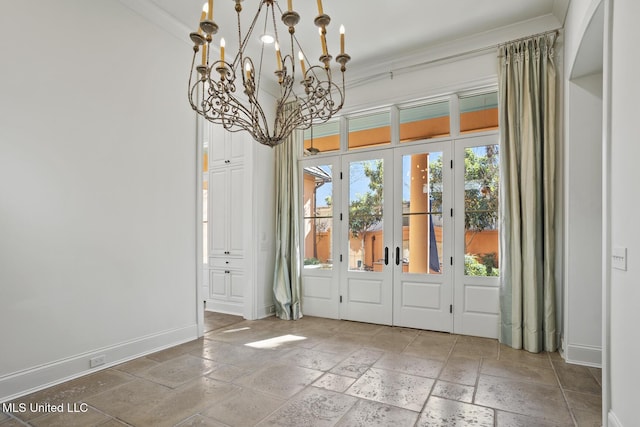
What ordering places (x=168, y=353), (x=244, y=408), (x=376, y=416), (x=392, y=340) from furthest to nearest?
(x=392, y=340) < (x=168, y=353) < (x=244, y=408) < (x=376, y=416)

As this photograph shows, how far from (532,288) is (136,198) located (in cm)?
403

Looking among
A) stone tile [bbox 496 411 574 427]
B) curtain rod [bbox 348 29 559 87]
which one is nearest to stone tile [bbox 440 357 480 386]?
stone tile [bbox 496 411 574 427]

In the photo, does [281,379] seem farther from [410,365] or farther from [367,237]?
[367,237]

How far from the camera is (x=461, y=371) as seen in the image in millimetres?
3135

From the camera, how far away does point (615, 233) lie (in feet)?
6.45

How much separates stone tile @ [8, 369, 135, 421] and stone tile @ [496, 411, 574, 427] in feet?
9.13

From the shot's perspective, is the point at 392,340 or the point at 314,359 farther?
the point at 392,340

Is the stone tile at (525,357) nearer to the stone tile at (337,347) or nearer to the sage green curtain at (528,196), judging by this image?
the sage green curtain at (528,196)

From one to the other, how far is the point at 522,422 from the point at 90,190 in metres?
3.71

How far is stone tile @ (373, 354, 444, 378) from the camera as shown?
3.12 metres

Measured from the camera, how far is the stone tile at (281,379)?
276 cm

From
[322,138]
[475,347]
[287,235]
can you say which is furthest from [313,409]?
[322,138]

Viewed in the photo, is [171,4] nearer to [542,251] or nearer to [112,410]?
[112,410]

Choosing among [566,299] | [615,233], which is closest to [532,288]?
[566,299]
